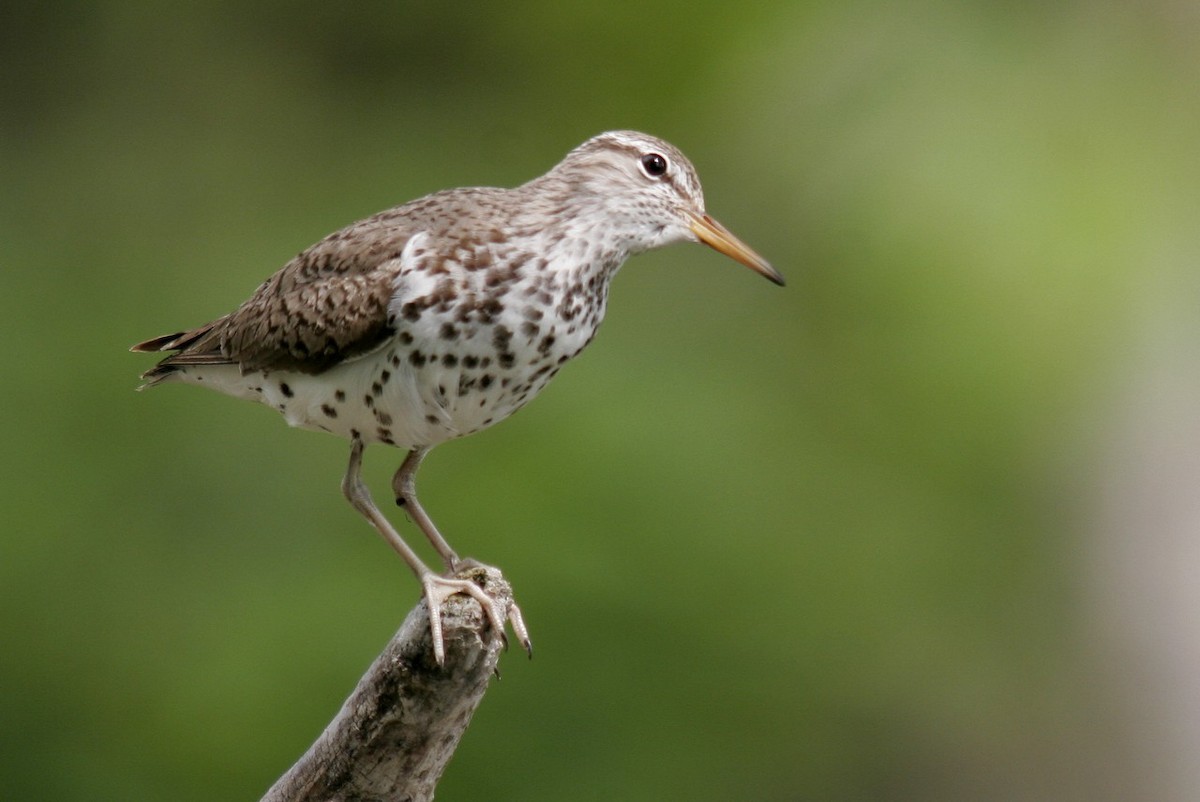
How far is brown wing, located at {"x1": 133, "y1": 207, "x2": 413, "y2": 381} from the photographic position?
5.62 meters

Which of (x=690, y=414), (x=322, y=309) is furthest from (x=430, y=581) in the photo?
(x=690, y=414)

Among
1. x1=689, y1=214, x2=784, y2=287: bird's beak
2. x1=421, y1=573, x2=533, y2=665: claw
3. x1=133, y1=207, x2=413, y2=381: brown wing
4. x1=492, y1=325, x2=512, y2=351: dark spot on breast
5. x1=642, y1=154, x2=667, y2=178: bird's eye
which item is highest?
x1=642, y1=154, x2=667, y2=178: bird's eye

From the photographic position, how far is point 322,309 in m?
5.77

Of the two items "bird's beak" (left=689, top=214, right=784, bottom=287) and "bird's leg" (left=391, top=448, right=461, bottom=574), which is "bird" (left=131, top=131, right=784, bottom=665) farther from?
"bird's leg" (left=391, top=448, right=461, bottom=574)

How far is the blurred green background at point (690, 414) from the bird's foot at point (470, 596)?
4.36 m

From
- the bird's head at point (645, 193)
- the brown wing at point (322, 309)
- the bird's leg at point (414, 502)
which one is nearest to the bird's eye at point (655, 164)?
the bird's head at point (645, 193)

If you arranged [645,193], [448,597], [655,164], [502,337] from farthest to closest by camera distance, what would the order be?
[655,164] < [645,193] < [502,337] < [448,597]

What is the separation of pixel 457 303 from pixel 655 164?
1.05 meters

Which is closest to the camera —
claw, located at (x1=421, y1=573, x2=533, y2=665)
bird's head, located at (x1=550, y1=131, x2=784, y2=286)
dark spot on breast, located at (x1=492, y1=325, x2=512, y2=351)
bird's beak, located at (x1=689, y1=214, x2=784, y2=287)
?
claw, located at (x1=421, y1=573, x2=533, y2=665)

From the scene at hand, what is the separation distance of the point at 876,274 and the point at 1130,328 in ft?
6.29

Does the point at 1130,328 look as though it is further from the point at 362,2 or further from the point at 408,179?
the point at 362,2

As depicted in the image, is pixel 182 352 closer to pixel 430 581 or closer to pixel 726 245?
pixel 430 581

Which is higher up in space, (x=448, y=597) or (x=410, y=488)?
(x=448, y=597)

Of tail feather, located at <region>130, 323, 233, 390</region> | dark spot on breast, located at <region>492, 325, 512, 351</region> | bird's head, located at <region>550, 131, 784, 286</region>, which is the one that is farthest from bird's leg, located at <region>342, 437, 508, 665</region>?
bird's head, located at <region>550, 131, 784, 286</region>
